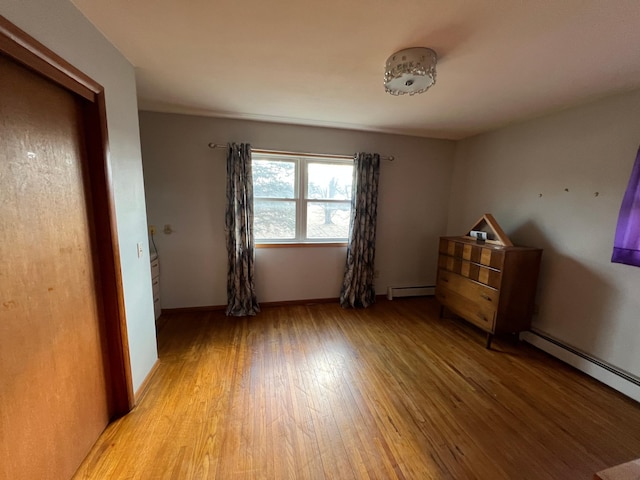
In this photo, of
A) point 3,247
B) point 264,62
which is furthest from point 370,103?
point 3,247

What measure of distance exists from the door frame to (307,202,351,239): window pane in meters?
2.16

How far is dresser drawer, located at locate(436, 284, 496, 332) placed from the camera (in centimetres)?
239

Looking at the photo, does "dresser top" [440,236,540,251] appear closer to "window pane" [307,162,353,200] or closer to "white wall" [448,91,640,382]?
"white wall" [448,91,640,382]

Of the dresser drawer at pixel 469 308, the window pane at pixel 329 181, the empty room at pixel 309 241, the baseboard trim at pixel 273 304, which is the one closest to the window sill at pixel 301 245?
the empty room at pixel 309 241

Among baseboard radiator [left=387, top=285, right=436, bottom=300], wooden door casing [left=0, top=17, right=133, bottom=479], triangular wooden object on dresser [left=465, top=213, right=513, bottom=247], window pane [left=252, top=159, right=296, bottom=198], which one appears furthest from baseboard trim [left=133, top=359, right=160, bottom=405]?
triangular wooden object on dresser [left=465, top=213, right=513, bottom=247]

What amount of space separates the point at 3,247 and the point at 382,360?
243 centimetres

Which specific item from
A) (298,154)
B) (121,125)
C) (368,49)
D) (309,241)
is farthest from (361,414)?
(298,154)

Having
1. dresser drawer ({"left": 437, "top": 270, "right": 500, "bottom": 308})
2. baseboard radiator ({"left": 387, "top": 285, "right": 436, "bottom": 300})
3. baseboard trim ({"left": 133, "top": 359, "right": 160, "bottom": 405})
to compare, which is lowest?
baseboard trim ({"left": 133, "top": 359, "right": 160, "bottom": 405})

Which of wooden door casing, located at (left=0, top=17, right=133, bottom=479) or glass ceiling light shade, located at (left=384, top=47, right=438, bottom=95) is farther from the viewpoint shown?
glass ceiling light shade, located at (left=384, top=47, right=438, bottom=95)

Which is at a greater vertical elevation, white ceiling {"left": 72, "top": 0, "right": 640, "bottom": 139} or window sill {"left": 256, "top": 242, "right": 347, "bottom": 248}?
white ceiling {"left": 72, "top": 0, "right": 640, "bottom": 139}

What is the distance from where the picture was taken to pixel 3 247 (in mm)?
881

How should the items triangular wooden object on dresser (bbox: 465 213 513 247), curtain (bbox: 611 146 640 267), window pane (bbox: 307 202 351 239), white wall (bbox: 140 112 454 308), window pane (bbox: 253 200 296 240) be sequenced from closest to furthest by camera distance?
curtain (bbox: 611 146 640 267), triangular wooden object on dresser (bbox: 465 213 513 247), white wall (bbox: 140 112 454 308), window pane (bbox: 253 200 296 240), window pane (bbox: 307 202 351 239)

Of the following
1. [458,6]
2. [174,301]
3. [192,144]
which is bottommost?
[174,301]

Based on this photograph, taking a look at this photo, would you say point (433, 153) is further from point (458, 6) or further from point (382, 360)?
point (382, 360)
